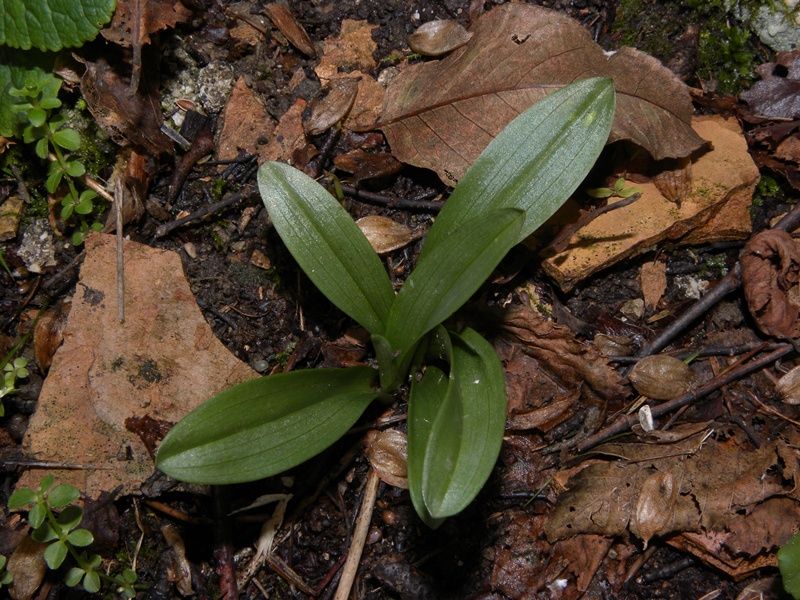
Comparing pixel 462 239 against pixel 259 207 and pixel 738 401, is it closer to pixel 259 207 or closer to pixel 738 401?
pixel 259 207

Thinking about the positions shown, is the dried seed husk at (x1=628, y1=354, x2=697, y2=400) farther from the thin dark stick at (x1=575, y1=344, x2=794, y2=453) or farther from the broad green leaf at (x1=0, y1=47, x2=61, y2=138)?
the broad green leaf at (x1=0, y1=47, x2=61, y2=138)

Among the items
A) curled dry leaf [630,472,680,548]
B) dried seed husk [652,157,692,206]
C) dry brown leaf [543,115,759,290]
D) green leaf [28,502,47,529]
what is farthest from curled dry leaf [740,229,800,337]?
green leaf [28,502,47,529]

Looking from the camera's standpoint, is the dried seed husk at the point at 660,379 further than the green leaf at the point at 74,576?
Yes

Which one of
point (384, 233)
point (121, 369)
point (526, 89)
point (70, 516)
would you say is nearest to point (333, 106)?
point (384, 233)

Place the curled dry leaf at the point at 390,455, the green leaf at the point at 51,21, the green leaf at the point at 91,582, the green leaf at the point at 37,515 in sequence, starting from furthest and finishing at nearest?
the curled dry leaf at the point at 390,455, the green leaf at the point at 51,21, the green leaf at the point at 91,582, the green leaf at the point at 37,515

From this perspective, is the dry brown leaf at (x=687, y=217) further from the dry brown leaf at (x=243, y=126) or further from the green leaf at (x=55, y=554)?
the green leaf at (x=55, y=554)

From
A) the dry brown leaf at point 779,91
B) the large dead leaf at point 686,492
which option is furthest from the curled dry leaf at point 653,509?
the dry brown leaf at point 779,91

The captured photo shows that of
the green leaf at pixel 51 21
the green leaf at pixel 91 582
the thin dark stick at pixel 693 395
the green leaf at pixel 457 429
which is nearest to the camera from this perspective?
the green leaf at pixel 457 429
